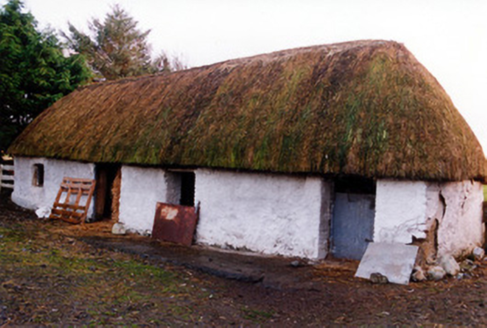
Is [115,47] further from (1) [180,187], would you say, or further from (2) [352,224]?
(2) [352,224]

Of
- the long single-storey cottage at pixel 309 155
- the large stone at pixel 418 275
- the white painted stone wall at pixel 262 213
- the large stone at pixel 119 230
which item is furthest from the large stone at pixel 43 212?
the large stone at pixel 418 275

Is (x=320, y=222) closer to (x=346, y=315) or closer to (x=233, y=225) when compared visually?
(x=233, y=225)

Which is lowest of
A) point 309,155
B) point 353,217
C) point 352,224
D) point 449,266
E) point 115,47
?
point 449,266

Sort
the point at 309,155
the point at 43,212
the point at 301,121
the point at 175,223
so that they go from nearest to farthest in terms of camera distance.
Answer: the point at 309,155 < the point at 301,121 < the point at 175,223 < the point at 43,212

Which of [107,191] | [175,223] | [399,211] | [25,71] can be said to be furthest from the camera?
[25,71]

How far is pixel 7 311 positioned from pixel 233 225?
5.35m

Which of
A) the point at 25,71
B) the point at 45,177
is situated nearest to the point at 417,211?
the point at 45,177

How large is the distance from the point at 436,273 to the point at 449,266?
0.50 m

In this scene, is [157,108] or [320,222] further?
[157,108]

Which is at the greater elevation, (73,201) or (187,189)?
(187,189)

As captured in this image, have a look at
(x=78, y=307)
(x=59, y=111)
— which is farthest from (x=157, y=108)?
(x=78, y=307)

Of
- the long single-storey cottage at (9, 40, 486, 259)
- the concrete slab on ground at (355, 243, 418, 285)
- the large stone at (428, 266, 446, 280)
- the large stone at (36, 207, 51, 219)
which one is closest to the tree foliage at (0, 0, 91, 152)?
the large stone at (36, 207, 51, 219)

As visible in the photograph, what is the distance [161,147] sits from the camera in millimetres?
10984

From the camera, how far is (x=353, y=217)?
894 centimetres
